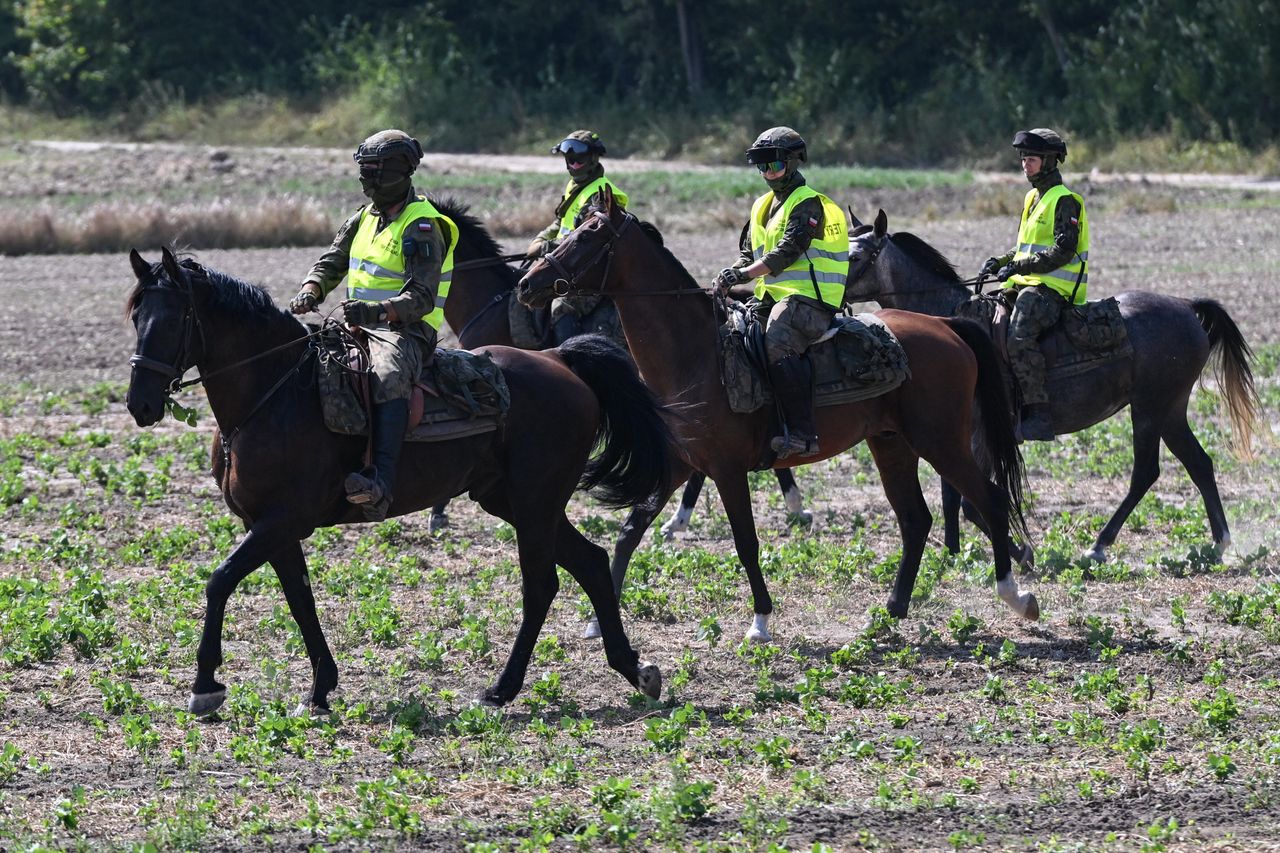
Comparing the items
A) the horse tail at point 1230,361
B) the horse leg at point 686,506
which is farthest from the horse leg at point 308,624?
the horse tail at point 1230,361

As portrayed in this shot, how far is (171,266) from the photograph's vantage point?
27.6ft

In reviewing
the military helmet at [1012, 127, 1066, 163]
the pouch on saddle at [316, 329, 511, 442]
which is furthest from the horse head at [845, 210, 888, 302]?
the pouch on saddle at [316, 329, 511, 442]

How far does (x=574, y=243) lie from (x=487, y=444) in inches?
65.0

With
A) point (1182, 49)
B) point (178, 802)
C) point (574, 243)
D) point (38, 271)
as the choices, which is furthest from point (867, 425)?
point (1182, 49)

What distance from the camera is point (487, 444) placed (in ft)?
30.2

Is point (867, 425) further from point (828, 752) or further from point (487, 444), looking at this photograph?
point (828, 752)

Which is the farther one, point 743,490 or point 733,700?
point 743,490

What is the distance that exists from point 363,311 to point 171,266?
0.99 m

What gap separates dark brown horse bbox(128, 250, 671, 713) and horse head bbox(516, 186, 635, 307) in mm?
629

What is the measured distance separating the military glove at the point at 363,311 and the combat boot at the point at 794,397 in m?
2.74

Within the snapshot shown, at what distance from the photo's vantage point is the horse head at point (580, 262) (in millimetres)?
10188

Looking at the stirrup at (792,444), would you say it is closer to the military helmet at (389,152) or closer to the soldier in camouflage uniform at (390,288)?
the soldier in camouflage uniform at (390,288)

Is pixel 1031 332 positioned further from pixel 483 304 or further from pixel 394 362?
pixel 394 362

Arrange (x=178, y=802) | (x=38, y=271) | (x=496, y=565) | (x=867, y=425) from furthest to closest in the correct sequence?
(x=38, y=271), (x=496, y=565), (x=867, y=425), (x=178, y=802)
